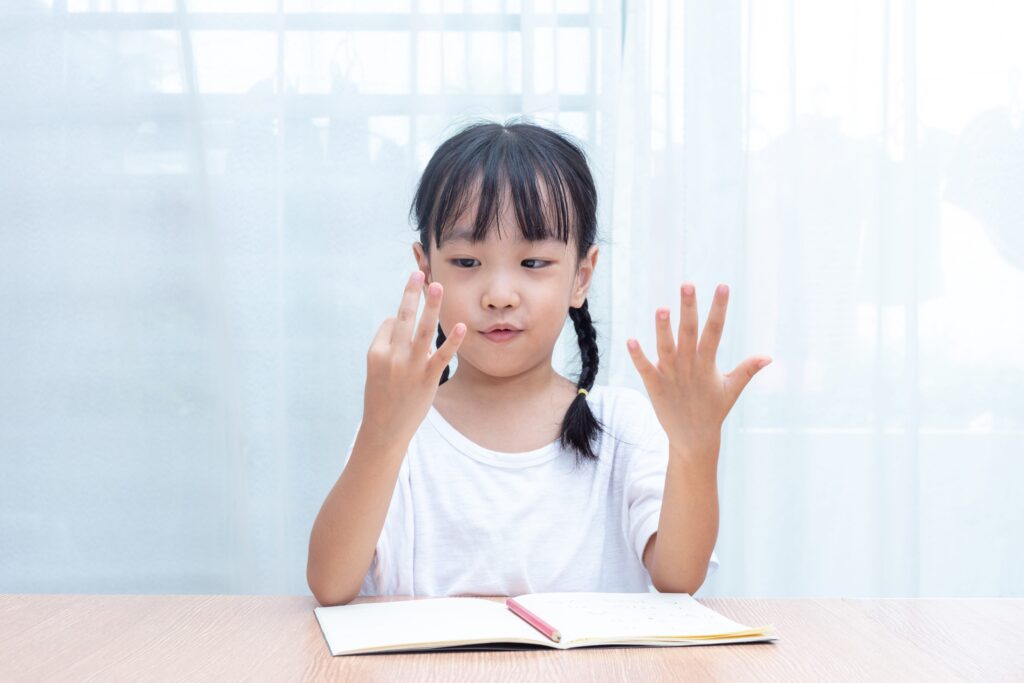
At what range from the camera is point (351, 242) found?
5.24 feet

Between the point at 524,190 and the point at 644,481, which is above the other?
the point at 524,190

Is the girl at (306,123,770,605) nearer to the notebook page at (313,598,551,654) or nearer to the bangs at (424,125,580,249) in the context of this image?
the bangs at (424,125,580,249)

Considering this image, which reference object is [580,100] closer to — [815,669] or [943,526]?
[943,526]

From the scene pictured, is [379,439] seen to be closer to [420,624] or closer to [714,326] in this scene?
[420,624]

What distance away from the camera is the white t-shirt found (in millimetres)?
1061

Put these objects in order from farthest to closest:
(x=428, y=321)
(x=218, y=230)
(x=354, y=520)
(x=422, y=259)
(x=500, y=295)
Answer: (x=218, y=230)
(x=422, y=259)
(x=500, y=295)
(x=354, y=520)
(x=428, y=321)

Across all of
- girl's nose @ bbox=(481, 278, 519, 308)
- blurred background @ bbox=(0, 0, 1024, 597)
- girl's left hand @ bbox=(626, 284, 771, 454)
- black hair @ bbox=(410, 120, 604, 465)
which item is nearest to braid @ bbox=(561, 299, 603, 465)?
black hair @ bbox=(410, 120, 604, 465)

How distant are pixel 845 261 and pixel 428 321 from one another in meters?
1.08

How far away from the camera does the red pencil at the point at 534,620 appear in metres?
0.69

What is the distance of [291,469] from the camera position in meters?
1.60

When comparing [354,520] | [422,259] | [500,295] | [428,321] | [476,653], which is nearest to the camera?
[476,653]

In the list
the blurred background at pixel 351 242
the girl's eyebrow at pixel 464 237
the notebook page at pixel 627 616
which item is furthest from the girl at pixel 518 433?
the blurred background at pixel 351 242

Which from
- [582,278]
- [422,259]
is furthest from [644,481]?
[422,259]

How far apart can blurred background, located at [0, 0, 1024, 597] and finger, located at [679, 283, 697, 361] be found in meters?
0.75
